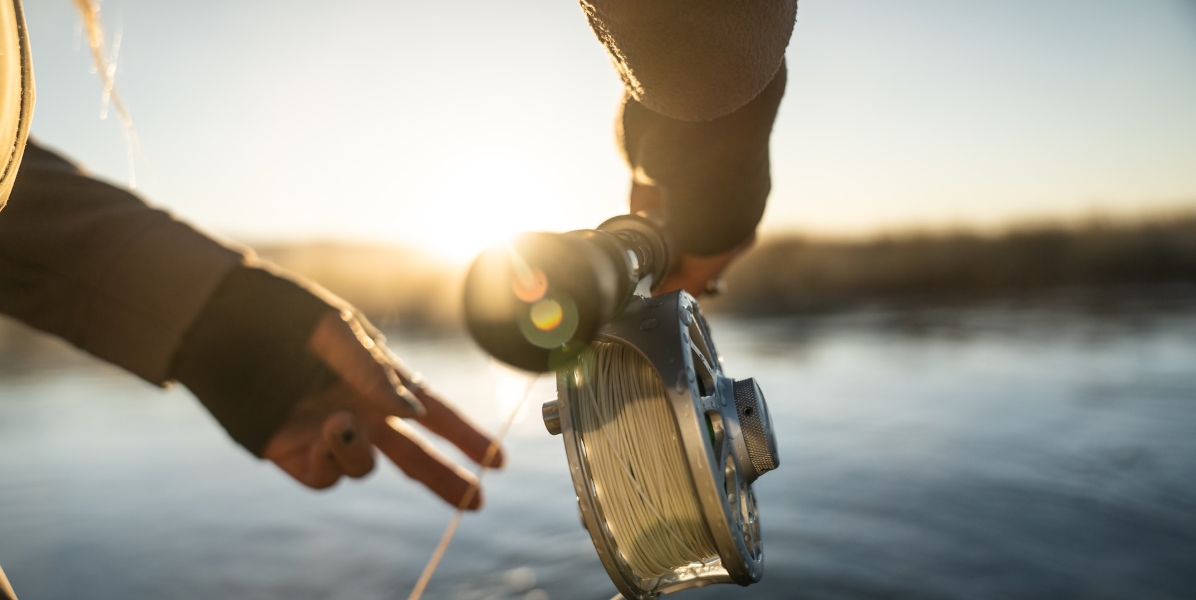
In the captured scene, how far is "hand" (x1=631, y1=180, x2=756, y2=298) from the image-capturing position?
1.13m

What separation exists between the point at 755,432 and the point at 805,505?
87.0 inches

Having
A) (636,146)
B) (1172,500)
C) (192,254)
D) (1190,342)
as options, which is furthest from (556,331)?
(1190,342)

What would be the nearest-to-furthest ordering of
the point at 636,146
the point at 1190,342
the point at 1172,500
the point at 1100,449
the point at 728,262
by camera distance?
1. the point at 636,146
2. the point at 728,262
3. the point at 1172,500
4. the point at 1100,449
5. the point at 1190,342

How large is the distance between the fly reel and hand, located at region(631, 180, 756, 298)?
0.52 feet

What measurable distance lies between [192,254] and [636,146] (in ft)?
3.07

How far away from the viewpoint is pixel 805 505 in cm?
290

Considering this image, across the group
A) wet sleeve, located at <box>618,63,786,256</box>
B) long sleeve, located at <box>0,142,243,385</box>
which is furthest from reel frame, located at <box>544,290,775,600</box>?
long sleeve, located at <box>0,142,243,385</box>

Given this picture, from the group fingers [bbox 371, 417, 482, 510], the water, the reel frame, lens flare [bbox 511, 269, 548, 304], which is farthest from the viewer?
the water

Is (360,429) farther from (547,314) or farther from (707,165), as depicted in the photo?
(547,314)

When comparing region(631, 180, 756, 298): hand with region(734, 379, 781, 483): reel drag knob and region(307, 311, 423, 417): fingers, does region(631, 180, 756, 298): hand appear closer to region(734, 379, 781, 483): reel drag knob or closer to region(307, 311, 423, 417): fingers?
region(734, 379, 781, 483): reel drag knob

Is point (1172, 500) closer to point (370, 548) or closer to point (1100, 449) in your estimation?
point (1100, 449)

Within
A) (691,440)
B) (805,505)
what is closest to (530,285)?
(691,440)

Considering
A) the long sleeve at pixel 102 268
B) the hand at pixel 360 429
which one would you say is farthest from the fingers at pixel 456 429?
the long sleeve at pixel 102 268

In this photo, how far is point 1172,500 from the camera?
2887mm
